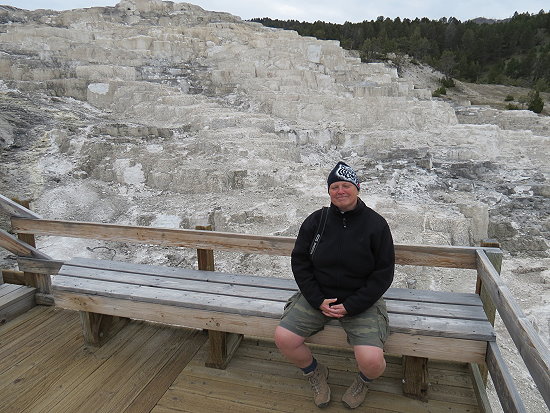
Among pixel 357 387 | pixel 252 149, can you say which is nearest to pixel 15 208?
pixel 357 387

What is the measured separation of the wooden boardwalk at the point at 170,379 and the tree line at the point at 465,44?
32.6m

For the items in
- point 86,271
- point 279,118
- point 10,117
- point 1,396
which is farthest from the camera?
point 279,118

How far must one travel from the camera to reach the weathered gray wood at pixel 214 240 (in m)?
2.78

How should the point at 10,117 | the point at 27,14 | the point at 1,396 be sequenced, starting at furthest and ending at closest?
the point at 27,14, the point at 10,117, the point at 1,396

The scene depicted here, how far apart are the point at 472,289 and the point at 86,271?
6.11 m

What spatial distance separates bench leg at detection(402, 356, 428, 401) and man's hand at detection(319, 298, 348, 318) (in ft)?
1.94

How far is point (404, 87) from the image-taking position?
59.6ft

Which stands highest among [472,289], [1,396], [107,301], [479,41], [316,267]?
[479,41]

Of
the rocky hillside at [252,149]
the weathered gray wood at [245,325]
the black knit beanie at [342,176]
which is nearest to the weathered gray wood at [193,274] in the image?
the weathered gray wood at [245,325]

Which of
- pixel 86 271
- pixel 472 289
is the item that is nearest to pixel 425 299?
pixel 86 271

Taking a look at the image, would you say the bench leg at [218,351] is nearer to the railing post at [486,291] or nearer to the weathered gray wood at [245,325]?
the weathered gray wood at [245,325]

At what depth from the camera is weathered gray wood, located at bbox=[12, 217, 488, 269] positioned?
2.78 meters

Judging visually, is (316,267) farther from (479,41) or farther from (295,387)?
(479,41)

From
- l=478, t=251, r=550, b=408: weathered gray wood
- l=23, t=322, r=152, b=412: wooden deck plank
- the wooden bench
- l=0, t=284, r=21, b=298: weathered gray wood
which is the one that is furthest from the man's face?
l=0, t=284, r=21, b=298: weathered gray wood
